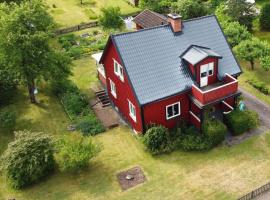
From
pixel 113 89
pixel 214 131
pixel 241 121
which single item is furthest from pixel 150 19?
pixel 214 131

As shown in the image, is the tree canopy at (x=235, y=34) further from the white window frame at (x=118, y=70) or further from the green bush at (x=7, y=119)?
the green bush at (x=7, y=119)

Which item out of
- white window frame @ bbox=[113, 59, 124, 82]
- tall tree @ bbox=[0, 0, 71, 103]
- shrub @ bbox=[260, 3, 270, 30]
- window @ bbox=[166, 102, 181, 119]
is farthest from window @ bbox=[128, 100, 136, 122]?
shrub @ bbox=[260, 3, 270, 30]

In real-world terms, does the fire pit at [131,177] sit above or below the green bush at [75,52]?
below

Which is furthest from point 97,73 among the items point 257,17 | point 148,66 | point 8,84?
point 257,17

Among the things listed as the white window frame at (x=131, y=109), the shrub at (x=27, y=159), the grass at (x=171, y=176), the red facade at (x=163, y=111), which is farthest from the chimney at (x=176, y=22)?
the shrub at (x=27, y=159)

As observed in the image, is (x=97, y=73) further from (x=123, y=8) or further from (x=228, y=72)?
(x=123, y=8)

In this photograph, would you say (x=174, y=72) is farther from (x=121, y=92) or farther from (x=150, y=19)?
(x=150, y=19)

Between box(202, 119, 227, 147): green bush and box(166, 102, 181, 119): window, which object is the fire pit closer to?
box(166, 102, 181, 119): window
